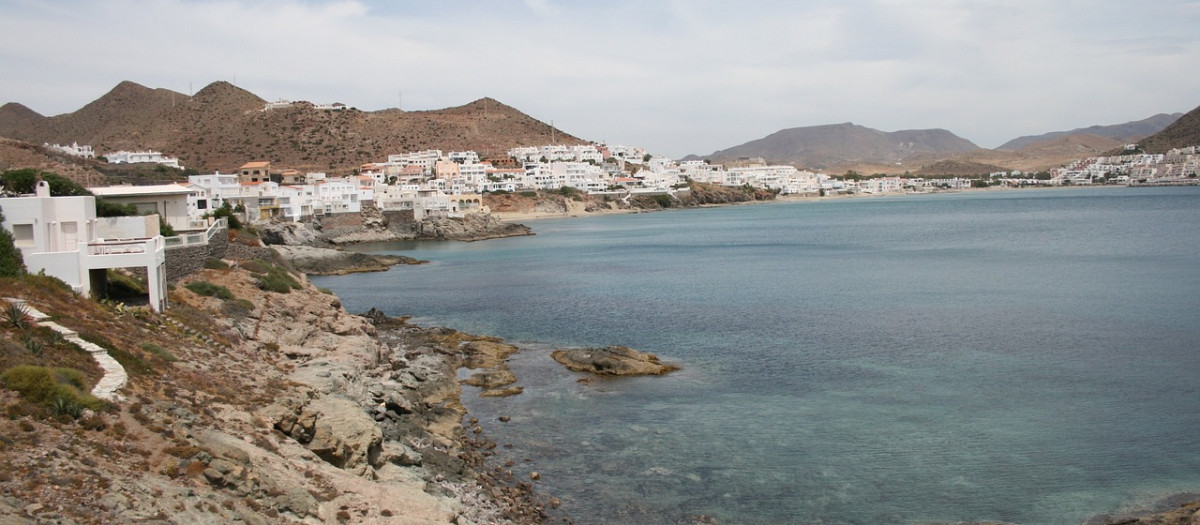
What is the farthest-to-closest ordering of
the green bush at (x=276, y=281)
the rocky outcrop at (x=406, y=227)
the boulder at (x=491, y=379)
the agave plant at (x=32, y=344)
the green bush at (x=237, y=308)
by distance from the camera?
the rocky outcrop at (x=406, y=227)
the green bush at (x=276, y=281)
the boulder at (x=491, y=379)
the green bush at (x=237, y=308)
the agave plant at (x=32, y=344)

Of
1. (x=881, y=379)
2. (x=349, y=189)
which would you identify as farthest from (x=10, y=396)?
(x=349, y=189)

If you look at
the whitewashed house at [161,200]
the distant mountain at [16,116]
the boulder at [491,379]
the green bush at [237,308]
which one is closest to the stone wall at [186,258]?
the green bush at [237,308]

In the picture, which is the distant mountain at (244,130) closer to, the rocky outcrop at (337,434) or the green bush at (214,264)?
the green bush at (214,264)

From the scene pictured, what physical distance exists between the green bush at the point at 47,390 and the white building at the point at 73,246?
726 centimetres

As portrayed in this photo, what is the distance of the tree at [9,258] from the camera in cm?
1498

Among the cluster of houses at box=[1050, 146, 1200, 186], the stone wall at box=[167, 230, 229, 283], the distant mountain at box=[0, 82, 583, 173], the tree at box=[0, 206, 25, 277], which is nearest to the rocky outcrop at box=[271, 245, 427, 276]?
the stone wall at box=[167, 230, 229, 283]

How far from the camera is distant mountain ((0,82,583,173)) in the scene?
116 meters

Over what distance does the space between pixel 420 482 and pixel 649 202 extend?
114825 millimetres

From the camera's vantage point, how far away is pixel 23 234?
1759 cm

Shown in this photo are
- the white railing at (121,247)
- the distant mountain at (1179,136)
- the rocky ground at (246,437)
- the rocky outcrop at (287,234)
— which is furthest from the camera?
the distant mountain at (1179,136)

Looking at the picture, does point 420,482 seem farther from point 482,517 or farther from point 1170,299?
point 1170,299

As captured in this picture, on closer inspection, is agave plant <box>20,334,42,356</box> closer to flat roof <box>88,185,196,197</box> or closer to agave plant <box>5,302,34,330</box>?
agave plant <box>5,302,34,330</box>

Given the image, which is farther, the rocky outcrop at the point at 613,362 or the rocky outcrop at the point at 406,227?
the rocky outcrop at the point at 406,227

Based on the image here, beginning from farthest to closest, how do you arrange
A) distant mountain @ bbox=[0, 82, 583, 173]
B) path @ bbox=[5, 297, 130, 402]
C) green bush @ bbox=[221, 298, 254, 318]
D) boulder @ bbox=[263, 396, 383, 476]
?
distant mountain @ bbox=[0, 82, 583, 173]
green bush @ bbox=[221, 298, 254, 318]
boulder @ bbox=[263, 396, 383, 476]
path @ bbox=[5, 297, 130, 402]
